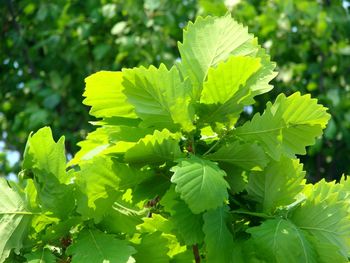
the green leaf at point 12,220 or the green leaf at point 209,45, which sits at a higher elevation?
the green leaf at point 209,45

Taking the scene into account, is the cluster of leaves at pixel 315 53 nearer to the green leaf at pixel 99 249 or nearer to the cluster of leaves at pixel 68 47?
the cluster of leaves at pixel 68 47

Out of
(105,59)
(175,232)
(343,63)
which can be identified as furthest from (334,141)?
(175,232)

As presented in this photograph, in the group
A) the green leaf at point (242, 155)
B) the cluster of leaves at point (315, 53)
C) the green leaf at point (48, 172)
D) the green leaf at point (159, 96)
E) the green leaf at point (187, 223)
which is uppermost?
the green leaf at point (159, 96)

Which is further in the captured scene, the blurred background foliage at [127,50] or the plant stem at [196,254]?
the blurred background foliage at [127,50]

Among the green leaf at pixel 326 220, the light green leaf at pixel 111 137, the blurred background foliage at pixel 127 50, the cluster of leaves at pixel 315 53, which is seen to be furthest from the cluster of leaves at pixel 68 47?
the green leaf at pixel 326 220

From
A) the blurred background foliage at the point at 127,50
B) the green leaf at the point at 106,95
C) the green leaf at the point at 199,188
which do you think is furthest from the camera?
the blurred background foliage at the point at 127,50

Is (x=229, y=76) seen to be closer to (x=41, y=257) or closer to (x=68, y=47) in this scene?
(x=41, y=257)

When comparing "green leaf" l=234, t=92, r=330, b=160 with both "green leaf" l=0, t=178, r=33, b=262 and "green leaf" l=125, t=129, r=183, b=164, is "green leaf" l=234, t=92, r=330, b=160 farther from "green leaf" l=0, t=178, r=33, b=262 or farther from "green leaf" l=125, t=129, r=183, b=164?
"green leaf" l=0, t=178, r=33, b=262

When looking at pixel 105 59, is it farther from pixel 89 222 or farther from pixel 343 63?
pixel 89 222
